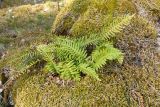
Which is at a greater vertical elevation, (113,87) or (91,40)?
(91,40)

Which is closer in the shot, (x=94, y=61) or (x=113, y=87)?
(x=113, y=87)

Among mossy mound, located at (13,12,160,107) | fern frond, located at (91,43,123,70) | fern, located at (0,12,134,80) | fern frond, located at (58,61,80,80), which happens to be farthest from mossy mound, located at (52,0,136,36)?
fern frond, located at (58,61,80,80)

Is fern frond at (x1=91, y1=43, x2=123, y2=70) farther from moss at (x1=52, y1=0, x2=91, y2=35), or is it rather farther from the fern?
moss at (x1=52, y1=0, x2=91, y2=35)

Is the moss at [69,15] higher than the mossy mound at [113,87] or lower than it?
higher

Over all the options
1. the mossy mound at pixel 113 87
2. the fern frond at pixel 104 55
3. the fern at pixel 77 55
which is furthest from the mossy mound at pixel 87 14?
the fern frond at pixel 104 55

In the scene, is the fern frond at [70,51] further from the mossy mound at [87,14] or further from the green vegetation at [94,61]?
the mossy mound at [87,14]

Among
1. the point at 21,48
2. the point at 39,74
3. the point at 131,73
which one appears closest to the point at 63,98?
the point at 39,74

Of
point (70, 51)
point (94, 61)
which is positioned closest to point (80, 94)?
point (94, 61)

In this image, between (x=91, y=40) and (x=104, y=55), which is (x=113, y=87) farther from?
(x=91, y=40)

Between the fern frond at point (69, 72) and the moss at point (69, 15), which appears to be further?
the moss at point (69, 15)
